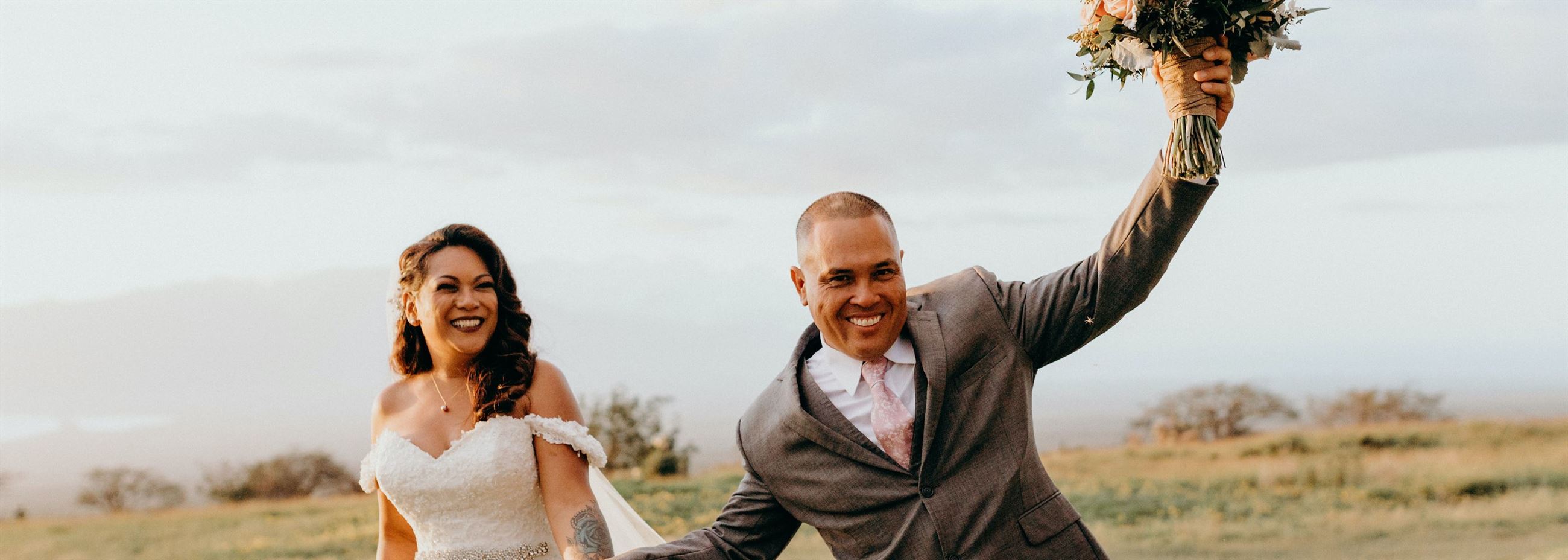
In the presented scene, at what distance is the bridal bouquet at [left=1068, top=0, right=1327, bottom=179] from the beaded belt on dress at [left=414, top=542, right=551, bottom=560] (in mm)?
2605

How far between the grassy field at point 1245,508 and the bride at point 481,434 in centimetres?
643

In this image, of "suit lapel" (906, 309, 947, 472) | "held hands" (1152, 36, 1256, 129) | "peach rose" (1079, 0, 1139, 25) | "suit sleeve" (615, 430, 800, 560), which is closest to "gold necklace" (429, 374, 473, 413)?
"suit sleeve" (615, 430, 800, 560)

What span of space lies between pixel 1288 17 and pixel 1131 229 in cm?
77

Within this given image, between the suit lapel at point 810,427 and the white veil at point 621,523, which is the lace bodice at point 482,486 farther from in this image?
the suit lapel at point 810,427

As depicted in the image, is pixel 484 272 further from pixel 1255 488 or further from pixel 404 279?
pixel 1255 488

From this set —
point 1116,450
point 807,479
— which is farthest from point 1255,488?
point 807,479

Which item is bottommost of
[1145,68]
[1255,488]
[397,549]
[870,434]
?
[1255,488]

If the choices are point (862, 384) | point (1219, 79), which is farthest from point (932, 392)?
point (1219, 79)

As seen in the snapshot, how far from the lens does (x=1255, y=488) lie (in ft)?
44.1

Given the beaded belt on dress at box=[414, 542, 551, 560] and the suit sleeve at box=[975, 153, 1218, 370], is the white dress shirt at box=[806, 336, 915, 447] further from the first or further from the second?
the beaded belt on dress at box=[414, 542, 551, 560]

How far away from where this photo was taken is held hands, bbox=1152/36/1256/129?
352 centimetres

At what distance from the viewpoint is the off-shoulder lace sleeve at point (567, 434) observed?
175 inches

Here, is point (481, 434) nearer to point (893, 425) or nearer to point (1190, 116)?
point (893, 425)

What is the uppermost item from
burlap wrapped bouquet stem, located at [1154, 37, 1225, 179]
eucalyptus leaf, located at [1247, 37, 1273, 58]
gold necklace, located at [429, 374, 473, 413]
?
eucalyptus leaf, located at [1247, 37, 1273, 58]
